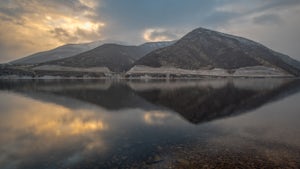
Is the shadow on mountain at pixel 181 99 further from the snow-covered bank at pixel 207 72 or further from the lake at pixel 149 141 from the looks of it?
the snow-covered bank at pixel 207 72

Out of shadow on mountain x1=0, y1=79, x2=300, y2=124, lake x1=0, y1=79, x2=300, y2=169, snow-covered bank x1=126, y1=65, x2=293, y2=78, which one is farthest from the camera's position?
snow-covered bank x1=126, y1=65, x2=293, y2=78

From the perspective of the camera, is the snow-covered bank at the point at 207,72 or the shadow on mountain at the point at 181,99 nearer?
the shadow on mountain at the point at 181,99

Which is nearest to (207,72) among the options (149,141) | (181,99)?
(181,99)

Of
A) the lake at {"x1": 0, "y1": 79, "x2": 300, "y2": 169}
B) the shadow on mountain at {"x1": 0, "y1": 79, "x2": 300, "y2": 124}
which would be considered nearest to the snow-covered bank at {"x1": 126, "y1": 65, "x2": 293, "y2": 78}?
the shadow on mountain at {"x1": 0, "y1": 79, "x2": 300, "y2": 124}

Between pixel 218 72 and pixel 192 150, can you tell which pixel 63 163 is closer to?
pixel 192 150

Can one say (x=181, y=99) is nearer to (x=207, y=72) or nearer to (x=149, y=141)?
(x=149, y=141)

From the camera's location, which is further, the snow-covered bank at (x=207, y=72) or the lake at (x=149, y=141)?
the snow-covered bank at (x=207, y=72)

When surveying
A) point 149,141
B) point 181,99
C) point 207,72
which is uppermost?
point 207,72

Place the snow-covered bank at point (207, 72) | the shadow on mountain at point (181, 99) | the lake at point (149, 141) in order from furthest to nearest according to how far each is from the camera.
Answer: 1. the snow-covered bank at point (207, 72)
2. the shadow on mountain at point (181, 99)
3. the lake at point (149, 141)

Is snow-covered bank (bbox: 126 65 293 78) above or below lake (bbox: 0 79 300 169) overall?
above

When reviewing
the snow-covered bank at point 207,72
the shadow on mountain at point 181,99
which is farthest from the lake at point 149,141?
the snow-covered bank at point 207,72

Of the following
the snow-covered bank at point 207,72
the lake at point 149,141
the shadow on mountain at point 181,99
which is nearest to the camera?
the lake at point 149,141

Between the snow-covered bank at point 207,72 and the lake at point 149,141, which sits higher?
the snow-covered bank at point 207,72

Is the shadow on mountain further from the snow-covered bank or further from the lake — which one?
the snow-covered bank
